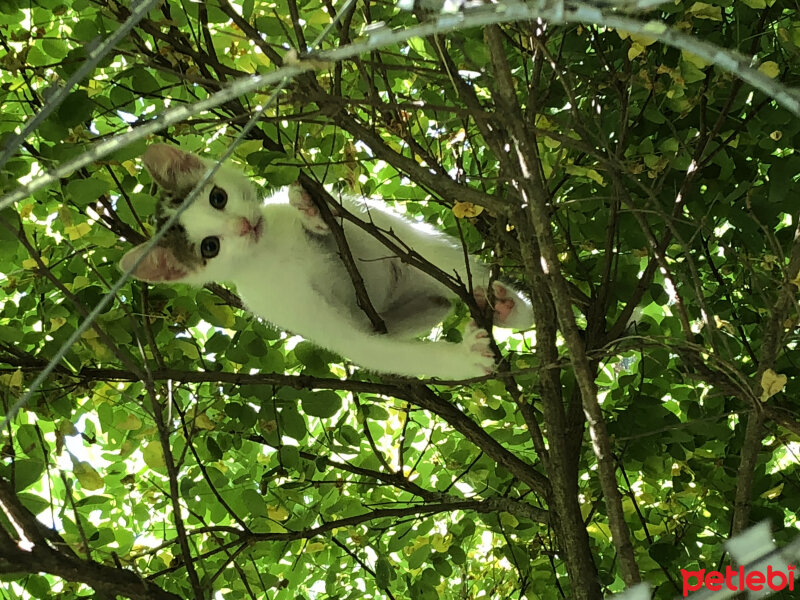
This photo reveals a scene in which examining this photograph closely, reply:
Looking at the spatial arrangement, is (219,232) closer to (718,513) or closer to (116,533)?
(116,533)

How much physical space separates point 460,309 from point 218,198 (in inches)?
30.4

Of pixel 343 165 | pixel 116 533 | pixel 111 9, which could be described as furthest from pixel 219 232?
pixel 116 533

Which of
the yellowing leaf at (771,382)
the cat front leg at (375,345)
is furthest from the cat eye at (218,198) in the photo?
the yellowing leaf at (771,382)

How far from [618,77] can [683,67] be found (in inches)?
4.3

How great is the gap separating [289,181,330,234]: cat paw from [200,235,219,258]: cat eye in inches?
8.1

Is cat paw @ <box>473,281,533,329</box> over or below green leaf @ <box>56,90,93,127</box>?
over

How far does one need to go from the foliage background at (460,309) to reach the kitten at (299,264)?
7cm

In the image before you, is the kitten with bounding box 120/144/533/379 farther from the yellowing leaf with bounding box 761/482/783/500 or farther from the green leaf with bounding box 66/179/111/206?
the yellowing leaf with bounding box 761/482/783/500

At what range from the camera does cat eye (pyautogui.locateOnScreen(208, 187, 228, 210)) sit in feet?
5.71

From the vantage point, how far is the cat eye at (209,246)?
1.74m

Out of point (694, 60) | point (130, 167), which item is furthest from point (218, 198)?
point (694, 60)

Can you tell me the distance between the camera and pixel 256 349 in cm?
165

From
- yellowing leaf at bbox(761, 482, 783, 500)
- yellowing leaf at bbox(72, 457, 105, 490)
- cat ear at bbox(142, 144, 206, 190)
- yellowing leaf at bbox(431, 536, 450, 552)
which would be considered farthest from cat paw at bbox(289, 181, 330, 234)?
yellowing leaf at bbox(761, 482, 783, 500)

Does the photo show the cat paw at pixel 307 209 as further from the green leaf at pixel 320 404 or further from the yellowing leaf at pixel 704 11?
the yellowing leaf at pixel 704 11
